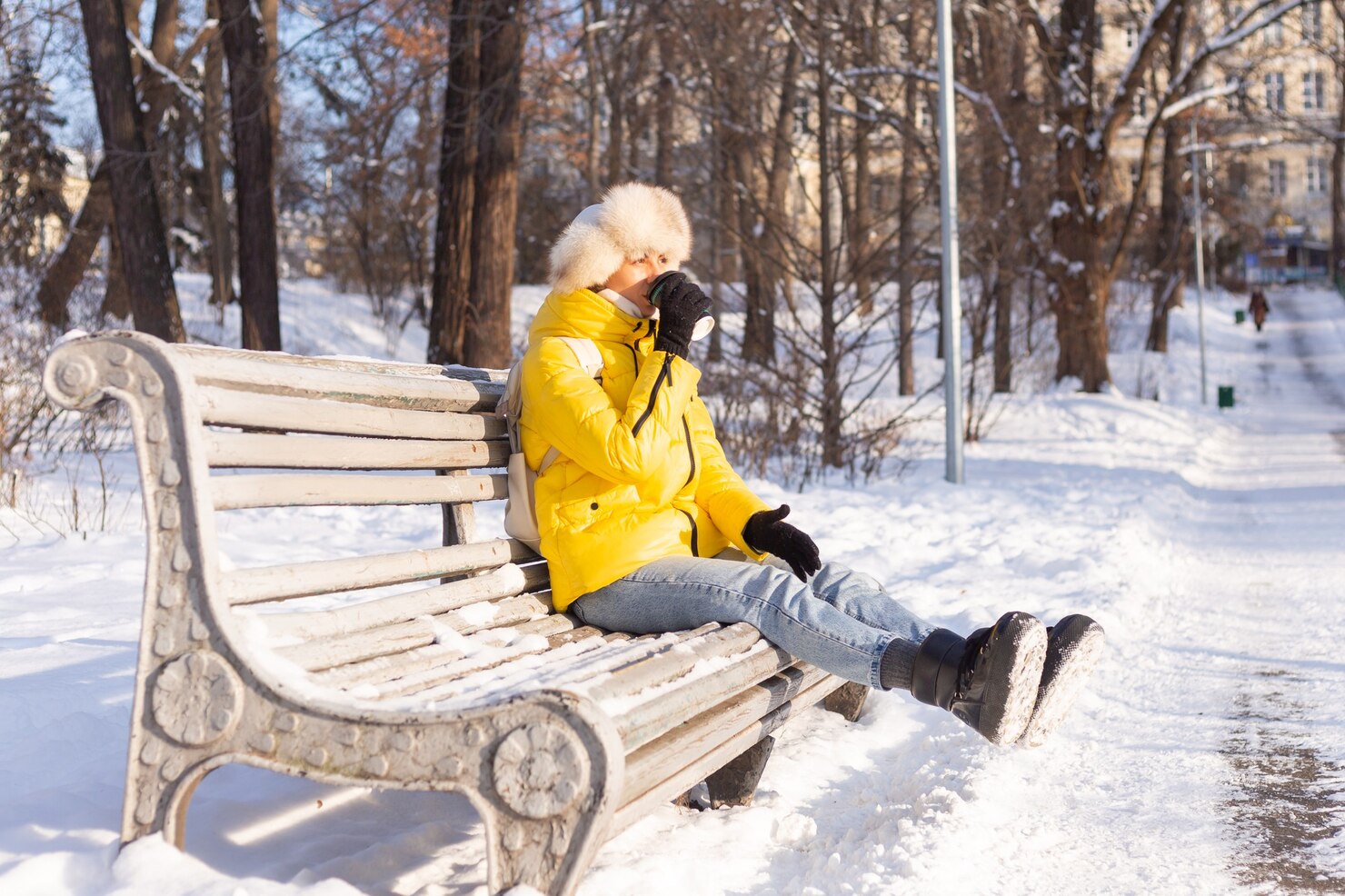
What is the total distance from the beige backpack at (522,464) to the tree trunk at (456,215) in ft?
24.2

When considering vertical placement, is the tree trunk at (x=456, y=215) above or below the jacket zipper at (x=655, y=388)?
above

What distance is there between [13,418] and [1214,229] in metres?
50.3

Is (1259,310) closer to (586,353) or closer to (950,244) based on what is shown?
(950,244)

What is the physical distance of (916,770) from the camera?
387 centimetres

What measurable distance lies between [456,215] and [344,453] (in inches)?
328

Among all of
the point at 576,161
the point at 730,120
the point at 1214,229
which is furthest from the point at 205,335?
the point at 1214,229

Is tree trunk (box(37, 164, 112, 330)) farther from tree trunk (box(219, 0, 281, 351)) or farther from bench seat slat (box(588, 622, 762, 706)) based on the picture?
bench seat slat (box(588, 622, 762, 706))

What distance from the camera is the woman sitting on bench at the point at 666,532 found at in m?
3.25

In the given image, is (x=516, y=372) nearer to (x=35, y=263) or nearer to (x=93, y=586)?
(x=93, y=586)

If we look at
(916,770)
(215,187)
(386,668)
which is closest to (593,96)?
(215,187)

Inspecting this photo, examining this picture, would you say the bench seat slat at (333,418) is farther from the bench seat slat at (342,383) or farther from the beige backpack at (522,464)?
the beige backpack at (522,464)

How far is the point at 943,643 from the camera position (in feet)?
10.8

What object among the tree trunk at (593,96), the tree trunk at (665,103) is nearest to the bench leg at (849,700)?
the tree trunk at (665,103)

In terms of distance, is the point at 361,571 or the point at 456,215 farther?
the point at 456,215
